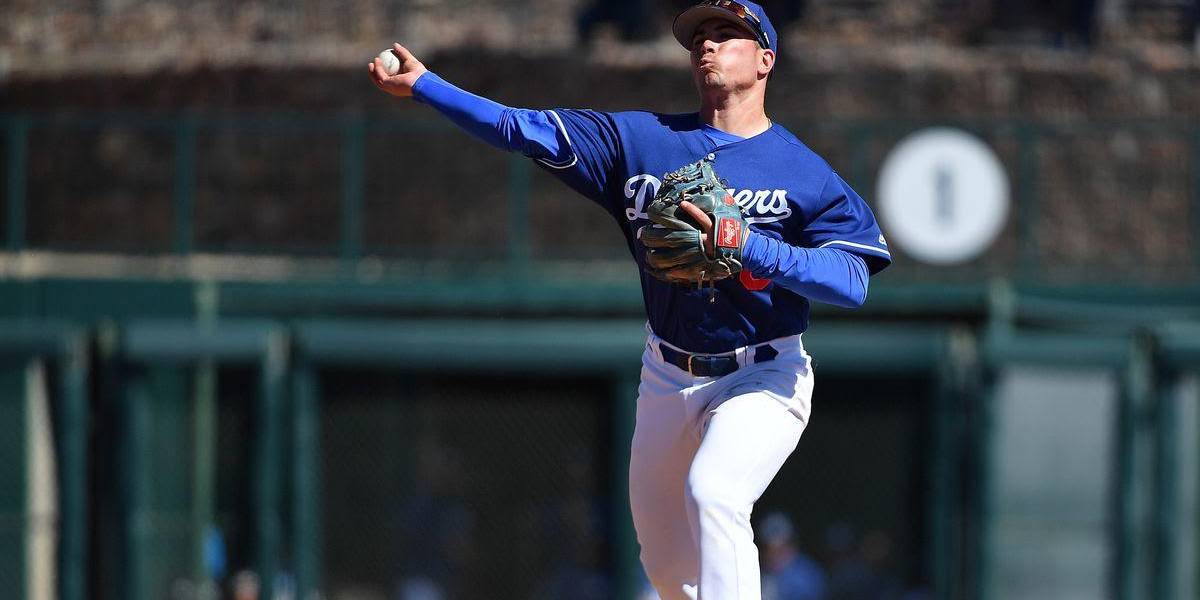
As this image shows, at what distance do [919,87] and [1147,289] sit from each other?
4859 millimetres

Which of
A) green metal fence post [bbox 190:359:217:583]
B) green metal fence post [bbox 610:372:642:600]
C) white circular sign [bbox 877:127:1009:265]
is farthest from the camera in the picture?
white circular sign [bbox 877:127:1009:265]

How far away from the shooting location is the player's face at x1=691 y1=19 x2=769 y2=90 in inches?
172

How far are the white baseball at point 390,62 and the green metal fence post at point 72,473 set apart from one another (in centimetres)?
690

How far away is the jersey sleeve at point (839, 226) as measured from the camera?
4387 millimetres

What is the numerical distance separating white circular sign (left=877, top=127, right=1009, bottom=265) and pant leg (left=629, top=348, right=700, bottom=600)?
822 centimetres

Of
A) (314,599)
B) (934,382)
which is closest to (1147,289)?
(934,382)

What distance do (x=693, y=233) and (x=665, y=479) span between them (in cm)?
85

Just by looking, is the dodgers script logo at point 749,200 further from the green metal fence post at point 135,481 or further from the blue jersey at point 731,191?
the green metal fence post at point 135,481

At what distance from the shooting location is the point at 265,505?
10.5 metres

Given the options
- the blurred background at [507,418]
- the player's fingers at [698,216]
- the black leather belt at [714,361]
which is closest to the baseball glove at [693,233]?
the player's fingers at [698,216]

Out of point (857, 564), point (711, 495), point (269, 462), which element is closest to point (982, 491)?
point (857, 564)

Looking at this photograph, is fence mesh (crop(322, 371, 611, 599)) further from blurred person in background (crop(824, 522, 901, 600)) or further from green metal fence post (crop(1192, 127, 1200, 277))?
green metal fence post (crop(1192, 127, 1200, 277))

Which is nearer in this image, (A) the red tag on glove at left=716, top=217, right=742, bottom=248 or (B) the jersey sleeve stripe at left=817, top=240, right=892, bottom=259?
(A) the red tag on glove at left=716, top=217, right=742, bottom=248

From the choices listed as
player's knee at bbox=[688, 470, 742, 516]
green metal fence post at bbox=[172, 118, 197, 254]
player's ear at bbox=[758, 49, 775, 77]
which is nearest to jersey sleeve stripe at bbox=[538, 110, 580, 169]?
player's ear at bbox=[758, 49, 775, 77]
